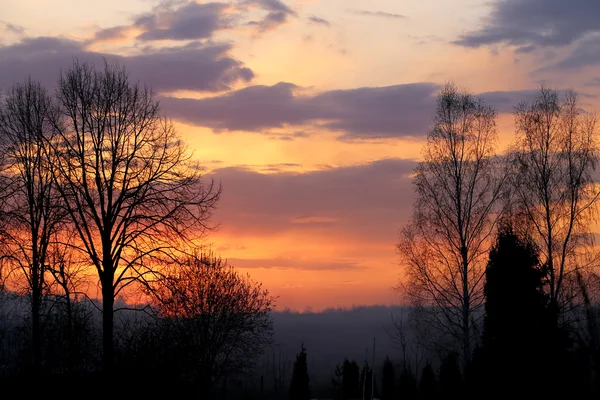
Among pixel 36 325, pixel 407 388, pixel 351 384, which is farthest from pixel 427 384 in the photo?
pixel 36 325

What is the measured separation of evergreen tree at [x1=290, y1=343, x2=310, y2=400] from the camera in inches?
2352

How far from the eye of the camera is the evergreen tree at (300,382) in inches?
2352

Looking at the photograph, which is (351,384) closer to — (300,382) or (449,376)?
(300,382)

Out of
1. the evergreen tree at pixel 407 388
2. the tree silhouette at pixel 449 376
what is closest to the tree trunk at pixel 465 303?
the tree silhouette at pixel 449 376

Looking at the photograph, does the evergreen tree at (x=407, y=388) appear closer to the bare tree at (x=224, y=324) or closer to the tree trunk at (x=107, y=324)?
the bare tree at (x=224, y=324)

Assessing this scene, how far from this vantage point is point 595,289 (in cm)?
3281

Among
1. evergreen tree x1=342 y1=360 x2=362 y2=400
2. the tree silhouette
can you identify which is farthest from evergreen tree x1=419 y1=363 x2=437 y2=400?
the tree silhouette

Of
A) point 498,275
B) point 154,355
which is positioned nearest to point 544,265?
point 498,275

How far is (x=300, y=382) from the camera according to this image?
60281 mm

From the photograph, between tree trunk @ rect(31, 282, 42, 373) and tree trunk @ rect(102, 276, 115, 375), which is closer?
tree trunk @ rect(102, 276, 115, 375)

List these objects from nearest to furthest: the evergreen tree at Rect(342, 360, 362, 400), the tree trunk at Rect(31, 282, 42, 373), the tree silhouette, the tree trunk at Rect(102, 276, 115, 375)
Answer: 1. the tree trunk at Rect(102, 276, 115, 375)
2. the tree trunk at Rect(31, 282, 42, 373)
3. the tree silhouette
4. the evergreen tree at Rect(342, 360, 362, 400)

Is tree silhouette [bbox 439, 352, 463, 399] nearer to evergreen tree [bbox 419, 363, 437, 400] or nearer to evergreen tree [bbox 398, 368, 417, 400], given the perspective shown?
evergreen tree [bbox 398, 368, 417, 400]

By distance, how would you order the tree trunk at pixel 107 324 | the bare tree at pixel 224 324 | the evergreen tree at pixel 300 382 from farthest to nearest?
the evergreen tree at pixel 300 382
the bare tree at pixel 224 324
the tree trunk at pixel 107 324

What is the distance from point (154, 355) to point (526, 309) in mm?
13012
